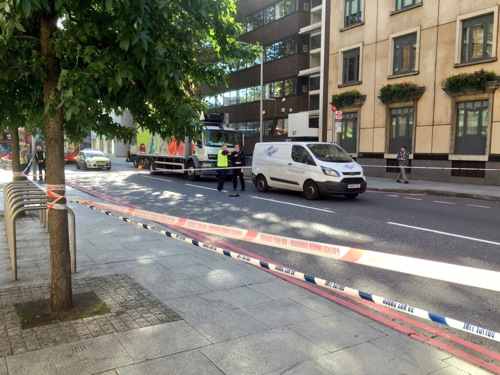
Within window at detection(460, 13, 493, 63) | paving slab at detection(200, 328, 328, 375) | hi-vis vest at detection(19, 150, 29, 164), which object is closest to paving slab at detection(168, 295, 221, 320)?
paving slab at detection(200, 328, 328, 375)

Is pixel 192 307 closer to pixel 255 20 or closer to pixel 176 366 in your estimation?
pixel 176 366

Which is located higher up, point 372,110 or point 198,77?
point 372,110

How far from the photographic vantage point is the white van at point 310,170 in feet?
41.9

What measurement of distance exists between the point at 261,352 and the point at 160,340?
86cm

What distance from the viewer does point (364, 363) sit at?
3170mm

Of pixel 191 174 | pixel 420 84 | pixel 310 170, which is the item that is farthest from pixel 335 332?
pixel 420 84

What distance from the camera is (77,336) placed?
3514 millimetres

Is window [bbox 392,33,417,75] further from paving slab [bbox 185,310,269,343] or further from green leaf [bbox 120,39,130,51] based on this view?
green leaf [bbox 120,39,130,51]

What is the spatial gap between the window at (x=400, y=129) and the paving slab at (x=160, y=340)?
64.6 feet

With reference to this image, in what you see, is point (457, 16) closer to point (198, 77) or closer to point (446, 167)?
point (446, 167)

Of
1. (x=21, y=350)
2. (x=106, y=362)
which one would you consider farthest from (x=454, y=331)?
(x=21, y=350)

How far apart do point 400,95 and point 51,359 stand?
20733 millimetres

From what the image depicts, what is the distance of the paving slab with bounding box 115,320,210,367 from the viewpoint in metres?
3.26

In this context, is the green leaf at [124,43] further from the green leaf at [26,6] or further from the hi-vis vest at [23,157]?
the hi-vis vest at [23,157]
